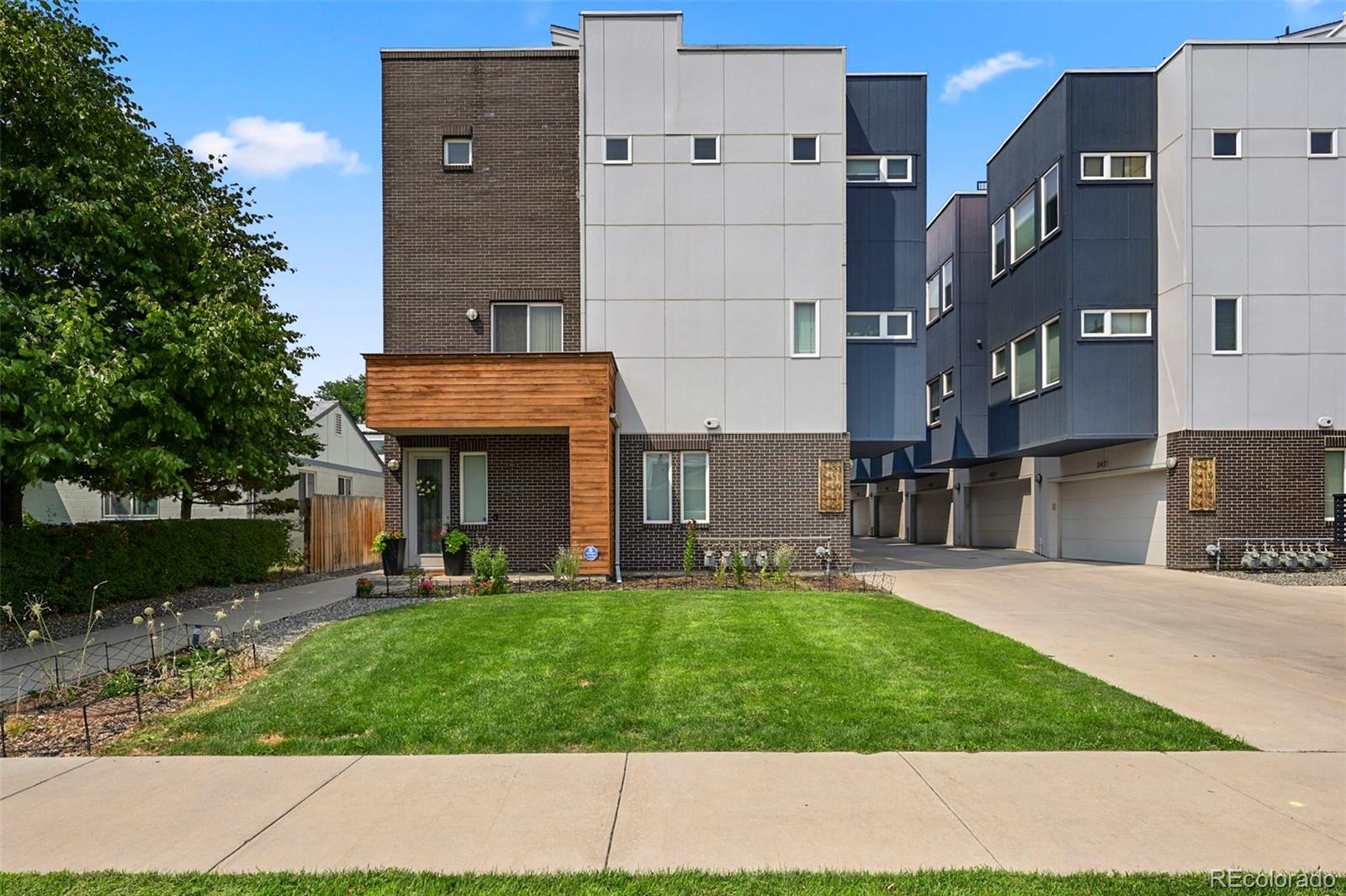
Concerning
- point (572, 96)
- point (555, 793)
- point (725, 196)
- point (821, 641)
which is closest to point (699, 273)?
point (725, 196)

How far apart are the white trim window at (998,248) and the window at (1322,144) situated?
6740 mm

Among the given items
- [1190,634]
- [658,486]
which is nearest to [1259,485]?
[1190,634]

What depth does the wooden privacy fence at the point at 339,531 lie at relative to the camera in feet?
58.1

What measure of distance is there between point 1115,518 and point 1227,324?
16.7 ft

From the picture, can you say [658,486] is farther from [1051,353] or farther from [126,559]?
[1051,353]

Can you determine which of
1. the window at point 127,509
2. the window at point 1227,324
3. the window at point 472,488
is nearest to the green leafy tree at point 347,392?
the window at point 127,509

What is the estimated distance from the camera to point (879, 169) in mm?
16625

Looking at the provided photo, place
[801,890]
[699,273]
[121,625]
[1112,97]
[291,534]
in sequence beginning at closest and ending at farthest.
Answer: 1. [801,890]
2. [121,625]
3. [699,273]
4. [1112,97]
5. [291,534]

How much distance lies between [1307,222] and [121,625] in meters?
23.0

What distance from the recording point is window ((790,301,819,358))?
1523 cm

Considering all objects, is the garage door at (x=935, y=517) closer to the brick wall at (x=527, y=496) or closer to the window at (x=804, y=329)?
the window at (x=804, y=329)

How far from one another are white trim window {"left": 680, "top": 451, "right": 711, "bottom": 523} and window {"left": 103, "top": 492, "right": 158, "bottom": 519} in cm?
1420

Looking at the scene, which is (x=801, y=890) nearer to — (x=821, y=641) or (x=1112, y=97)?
(x=821, y=641)

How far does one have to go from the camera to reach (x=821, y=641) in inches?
320
